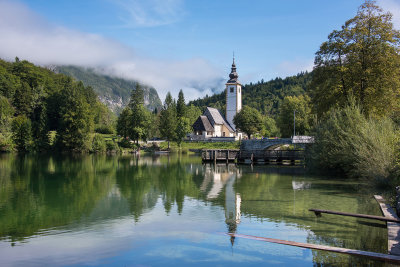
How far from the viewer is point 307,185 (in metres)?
24.6

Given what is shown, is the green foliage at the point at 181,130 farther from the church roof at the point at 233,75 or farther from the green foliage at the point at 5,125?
the green foliage at the point at 5,125

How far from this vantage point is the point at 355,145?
22688 mm

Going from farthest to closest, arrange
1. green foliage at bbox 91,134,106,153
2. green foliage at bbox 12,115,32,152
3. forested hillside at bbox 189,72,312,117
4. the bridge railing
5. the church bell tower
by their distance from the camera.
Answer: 1. forested hillside at bbox 189,72,312,117
2. the church bell tower
3. green foliage at bbox 91,134,106,153
4. green foliage at bbox 12,115,32,152
5. the bridge railing

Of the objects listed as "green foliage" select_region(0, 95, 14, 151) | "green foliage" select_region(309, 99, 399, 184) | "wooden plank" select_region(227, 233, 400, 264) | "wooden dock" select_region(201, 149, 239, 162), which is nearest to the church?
"wooden dock" select_region(201, 149, 239, 162)

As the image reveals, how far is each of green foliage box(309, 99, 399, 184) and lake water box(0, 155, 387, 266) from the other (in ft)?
6.01

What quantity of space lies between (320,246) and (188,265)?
150 inches

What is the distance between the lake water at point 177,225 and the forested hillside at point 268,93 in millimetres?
124926

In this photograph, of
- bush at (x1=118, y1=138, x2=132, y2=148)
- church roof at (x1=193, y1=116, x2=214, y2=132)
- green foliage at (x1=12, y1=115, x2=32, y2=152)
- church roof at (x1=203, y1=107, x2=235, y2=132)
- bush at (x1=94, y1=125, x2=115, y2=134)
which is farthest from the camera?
bush at (x1=94, y1=125, x2=115, y2=134)

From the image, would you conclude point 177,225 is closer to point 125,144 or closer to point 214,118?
point 125,144

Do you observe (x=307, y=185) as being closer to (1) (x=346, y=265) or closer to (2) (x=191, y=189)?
(2) (x=191, y=189)

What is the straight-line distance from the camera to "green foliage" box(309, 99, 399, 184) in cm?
2036

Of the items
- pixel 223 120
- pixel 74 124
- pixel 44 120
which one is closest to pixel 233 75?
pixel 223 120

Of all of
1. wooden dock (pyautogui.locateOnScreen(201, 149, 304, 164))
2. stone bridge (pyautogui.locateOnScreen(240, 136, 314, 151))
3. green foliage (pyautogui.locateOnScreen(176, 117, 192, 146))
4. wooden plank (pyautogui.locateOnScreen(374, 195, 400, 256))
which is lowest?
wooden plank (pyautogui.locateOnScreen(374, 195, 400, 256))

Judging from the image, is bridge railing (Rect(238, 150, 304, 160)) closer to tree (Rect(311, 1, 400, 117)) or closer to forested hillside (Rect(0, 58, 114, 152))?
tree (Rect(311, 1, 400, 117))
